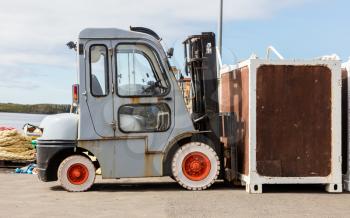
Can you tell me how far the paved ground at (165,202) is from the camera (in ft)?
28.1

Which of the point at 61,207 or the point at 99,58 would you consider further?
the point at 99,58

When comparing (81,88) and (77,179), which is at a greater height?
(81,88)

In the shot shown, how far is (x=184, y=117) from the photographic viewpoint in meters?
10.8

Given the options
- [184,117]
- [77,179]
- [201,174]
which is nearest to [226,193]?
[201,174]

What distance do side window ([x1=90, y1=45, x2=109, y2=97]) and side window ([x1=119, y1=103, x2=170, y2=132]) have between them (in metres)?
0.47

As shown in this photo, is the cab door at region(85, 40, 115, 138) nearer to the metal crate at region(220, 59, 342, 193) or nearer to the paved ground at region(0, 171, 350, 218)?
the paved ground at region(0, 171, 350, 218)

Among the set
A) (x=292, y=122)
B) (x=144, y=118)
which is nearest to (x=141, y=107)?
(x=144, y=118)

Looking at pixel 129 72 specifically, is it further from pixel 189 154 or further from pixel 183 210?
pixel 183 210

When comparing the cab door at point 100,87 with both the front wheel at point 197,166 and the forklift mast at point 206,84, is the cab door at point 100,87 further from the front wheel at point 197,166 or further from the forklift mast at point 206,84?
the forklift mast at point 206,84

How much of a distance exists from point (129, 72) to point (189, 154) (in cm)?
170

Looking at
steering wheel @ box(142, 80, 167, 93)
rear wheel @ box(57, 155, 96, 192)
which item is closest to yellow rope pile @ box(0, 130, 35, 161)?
rear wheel @ box(57, 155, 96, 192)

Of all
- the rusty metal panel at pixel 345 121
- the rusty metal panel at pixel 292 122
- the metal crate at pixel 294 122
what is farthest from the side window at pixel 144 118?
the rusty metal panel at pixel 345 121

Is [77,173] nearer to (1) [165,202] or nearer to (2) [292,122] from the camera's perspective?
(1) [165,202]

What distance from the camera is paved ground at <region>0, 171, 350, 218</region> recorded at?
28.1 feet
